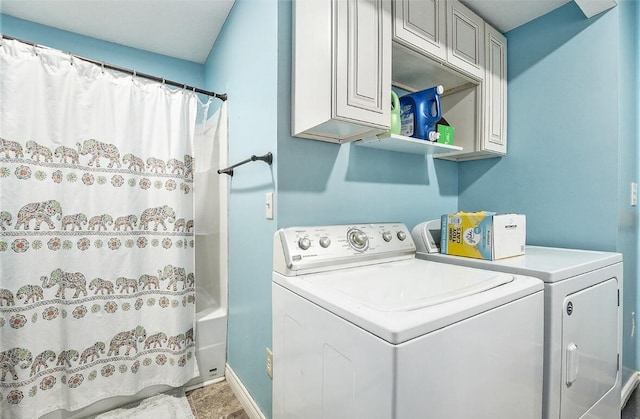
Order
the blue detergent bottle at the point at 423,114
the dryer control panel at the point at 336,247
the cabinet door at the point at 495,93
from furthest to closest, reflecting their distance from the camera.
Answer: the cabinet door at the point at 495,93, the blue detergent bottle at the point at 423,114, the dryer control panel at the point at 336,247

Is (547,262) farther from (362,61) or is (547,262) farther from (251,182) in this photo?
(251,182)

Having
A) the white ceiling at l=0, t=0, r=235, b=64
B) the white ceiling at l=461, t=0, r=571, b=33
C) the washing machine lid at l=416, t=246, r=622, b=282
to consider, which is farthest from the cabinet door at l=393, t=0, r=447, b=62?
the white ceiling at l=0, t=0, r=235, b=64

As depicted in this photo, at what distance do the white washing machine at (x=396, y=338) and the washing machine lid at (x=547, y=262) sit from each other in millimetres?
69

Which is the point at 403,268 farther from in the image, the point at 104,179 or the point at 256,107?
the point at 104,179

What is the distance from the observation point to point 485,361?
817mm

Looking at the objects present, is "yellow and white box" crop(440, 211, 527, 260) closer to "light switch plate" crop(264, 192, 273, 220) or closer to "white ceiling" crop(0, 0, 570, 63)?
"light switch plate" crop(264, 192, 273, 220)

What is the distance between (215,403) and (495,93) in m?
2.61

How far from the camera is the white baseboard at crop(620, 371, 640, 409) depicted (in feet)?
5.55

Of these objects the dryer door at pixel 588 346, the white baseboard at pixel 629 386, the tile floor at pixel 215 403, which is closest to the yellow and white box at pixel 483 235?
the dryer door at pixel 588 346

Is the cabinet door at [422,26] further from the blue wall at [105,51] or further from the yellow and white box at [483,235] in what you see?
the blue wall at [105,51]

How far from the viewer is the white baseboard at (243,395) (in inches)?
60.6

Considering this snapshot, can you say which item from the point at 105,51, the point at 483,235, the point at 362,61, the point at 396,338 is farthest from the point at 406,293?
the point at 105,51

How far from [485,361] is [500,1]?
191 centimetres

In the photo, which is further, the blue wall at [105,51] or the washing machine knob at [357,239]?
the blue wall at [105,51]
